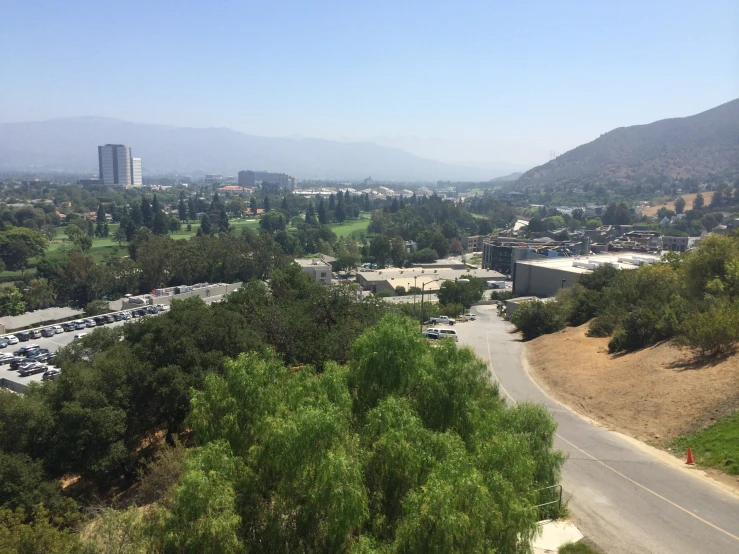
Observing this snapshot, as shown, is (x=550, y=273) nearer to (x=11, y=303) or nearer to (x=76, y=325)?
(x=76, y=325)

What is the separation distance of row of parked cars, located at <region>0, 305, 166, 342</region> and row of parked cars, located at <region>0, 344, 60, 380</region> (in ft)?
9.66

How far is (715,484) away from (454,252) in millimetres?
79009

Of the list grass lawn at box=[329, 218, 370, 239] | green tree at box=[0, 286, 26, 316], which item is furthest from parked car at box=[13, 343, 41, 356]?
grass lawn at box=[329, 218, 370, 239]

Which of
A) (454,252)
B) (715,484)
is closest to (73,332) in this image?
(715,484)

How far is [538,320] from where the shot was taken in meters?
34.0

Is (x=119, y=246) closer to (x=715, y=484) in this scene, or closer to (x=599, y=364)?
(x=599, y=364)

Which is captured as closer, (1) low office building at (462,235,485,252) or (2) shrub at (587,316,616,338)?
(2) shrub at (587,316,616,338)

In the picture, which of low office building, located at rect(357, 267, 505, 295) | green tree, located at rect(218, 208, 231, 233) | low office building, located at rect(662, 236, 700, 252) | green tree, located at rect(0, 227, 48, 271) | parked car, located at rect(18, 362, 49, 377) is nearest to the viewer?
parked car, located at rect(18, 362, 49, 377)

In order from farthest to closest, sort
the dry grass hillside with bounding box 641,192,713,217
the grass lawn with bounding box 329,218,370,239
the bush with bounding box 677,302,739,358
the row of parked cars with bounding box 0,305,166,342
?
the dry grass hillside with bounding box 641,192,713,217 < the grass lawn with bounding box 329,218,370,239 < the row of parked cars with bounding box 0,305,166,342 < the bush with bounding box 677,302,739,358

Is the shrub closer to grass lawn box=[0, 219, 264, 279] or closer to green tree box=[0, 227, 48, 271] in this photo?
grass lawn box=[0, 219, 264, 279]

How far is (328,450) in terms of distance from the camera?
27.9ft

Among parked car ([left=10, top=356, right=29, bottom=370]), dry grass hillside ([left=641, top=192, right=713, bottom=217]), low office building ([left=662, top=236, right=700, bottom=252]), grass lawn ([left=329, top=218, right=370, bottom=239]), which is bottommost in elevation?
parked car ([left=10, top=356, right=29, bottom=370])

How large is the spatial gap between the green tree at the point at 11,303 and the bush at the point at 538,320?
4101 cm

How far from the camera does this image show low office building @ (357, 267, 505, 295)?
5906cm
